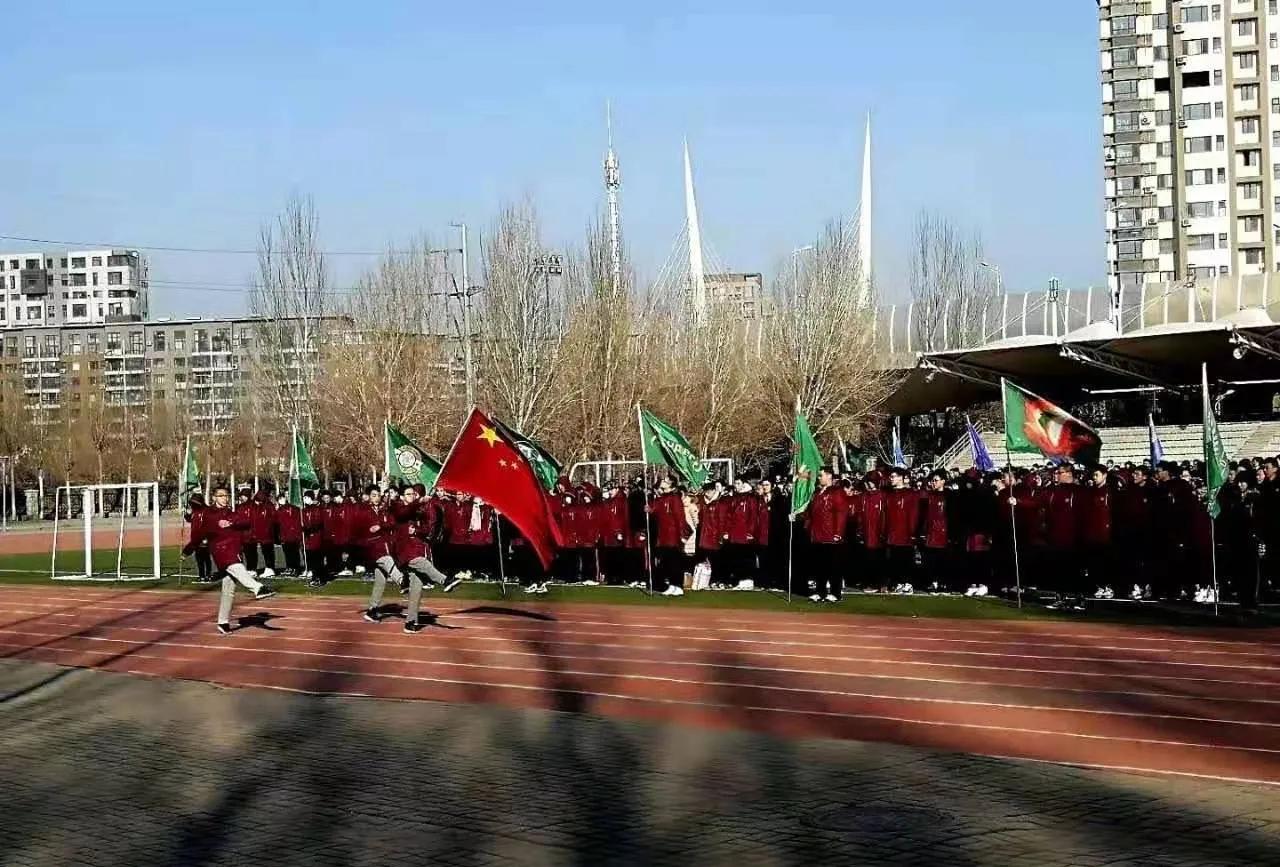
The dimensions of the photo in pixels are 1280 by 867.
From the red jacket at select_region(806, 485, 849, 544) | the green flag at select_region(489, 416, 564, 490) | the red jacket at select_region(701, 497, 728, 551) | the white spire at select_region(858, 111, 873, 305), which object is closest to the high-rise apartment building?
the white spire at select_region(858, 111, 873, 305)

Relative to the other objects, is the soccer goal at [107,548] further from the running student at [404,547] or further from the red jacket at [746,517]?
the red jacket at [746,517]

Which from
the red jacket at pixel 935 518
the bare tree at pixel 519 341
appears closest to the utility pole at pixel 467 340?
the bare tree at pixel 519 341

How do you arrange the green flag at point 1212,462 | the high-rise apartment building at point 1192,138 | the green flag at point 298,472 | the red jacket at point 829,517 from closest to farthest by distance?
the green flag at point 1212,462 → the red jacket at point 829,517 → the green flag at point 298,472 → the high-rise apartment building at point 1192,138

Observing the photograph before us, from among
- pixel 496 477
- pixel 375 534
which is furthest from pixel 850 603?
pixel 375 534

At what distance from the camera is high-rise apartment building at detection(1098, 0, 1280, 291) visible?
86.4 metres

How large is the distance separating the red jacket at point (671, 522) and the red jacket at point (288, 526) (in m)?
8.40

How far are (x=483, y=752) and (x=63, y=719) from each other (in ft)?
14.6

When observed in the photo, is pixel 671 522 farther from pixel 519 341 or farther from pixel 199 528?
pixel 519 341

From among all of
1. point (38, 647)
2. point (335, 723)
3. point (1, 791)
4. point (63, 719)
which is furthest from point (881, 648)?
point (38, 647)

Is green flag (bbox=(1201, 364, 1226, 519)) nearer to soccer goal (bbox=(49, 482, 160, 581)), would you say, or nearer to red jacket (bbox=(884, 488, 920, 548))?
red jacket (bbox=(884, 488, 920, 548))

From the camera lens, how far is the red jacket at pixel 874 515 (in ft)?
74.6

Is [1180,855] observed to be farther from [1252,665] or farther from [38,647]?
[38,647]

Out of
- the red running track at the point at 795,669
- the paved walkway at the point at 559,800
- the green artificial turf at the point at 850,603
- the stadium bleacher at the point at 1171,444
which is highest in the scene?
the stadium bleacher at the point at 1171,444

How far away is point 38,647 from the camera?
19.9 m
